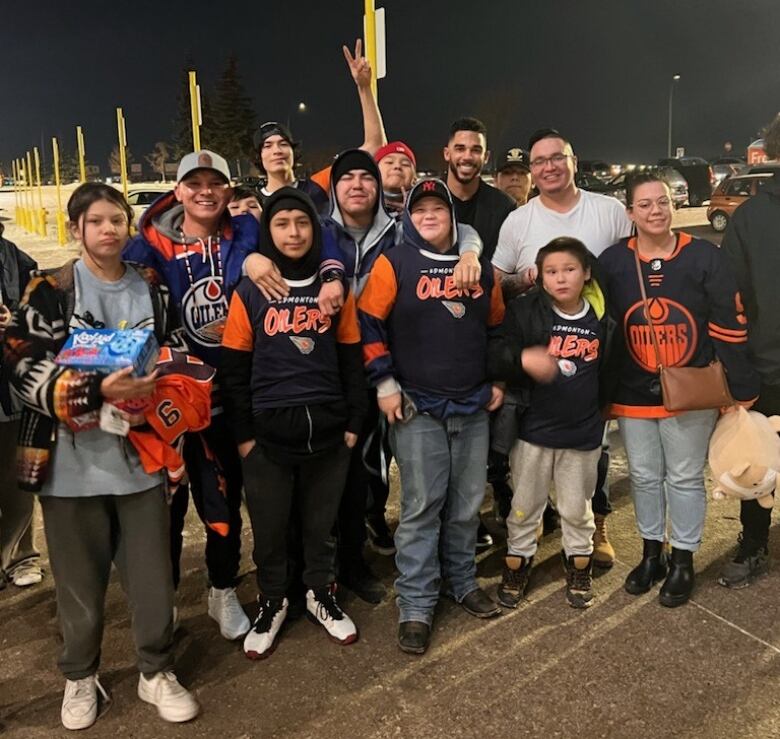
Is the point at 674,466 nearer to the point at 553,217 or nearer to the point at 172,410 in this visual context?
the point at 553,217

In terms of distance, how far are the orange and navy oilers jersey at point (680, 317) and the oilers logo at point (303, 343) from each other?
1.51 metres

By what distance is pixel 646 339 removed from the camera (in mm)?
3490

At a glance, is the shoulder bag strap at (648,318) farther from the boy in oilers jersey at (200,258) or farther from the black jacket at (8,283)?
the black jacket at (8,283)

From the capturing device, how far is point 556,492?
362 centimetres

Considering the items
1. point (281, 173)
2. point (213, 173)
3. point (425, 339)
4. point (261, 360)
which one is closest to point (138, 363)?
point (261, 360)

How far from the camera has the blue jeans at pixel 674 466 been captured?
3.53 metres

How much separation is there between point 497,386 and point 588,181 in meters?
26.9

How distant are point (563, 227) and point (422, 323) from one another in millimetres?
1020

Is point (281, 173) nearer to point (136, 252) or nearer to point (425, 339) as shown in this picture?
point (136, 252)

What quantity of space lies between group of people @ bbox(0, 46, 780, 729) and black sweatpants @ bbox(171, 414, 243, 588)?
0.4 inches

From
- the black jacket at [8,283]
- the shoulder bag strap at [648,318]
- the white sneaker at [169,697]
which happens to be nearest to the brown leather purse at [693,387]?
the shoulder bag strap at [648,318]

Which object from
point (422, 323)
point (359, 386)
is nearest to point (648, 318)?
point (422, 323)

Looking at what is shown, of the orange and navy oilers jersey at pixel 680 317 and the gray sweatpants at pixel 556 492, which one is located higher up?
the orange and navy oilers jersey at pixel 680 317

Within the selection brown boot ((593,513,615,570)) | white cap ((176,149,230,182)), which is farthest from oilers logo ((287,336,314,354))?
brown boot ((593,513,615,570))
